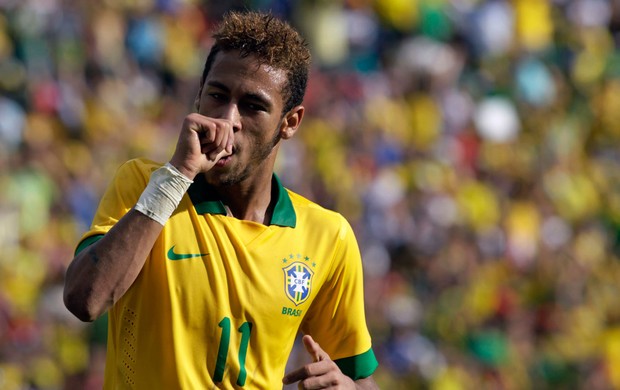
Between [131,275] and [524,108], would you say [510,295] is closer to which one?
[524,108]

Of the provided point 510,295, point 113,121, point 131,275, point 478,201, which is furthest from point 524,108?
point 131,275

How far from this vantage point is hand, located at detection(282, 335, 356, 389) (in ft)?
11.4

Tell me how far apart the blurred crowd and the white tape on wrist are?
5534 mm

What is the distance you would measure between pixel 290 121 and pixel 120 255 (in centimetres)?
93

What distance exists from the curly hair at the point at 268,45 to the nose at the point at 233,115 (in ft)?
0.62

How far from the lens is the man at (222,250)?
3383mm

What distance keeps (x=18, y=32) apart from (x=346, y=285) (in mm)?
7296

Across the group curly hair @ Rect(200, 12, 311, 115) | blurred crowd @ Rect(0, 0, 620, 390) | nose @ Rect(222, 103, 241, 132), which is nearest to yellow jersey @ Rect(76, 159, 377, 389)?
nose @ Rect(222, 103, 241, 132)

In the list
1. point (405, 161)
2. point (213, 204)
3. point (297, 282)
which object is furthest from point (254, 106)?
point (405, 161)

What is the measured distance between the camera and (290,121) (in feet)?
13.1

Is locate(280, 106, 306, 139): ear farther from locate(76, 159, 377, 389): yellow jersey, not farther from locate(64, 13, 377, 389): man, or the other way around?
locate(76, 159, 377, 389): yellow jersey

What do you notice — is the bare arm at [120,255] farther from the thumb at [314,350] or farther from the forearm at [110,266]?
the thumb at [314,350]

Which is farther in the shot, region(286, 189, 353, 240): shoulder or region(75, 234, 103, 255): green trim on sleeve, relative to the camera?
region(286, 189, 353, 240): shoulder

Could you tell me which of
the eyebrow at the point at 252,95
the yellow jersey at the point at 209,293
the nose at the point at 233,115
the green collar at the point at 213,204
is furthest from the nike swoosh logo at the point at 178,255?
the eyebrow at the point at 252,95
